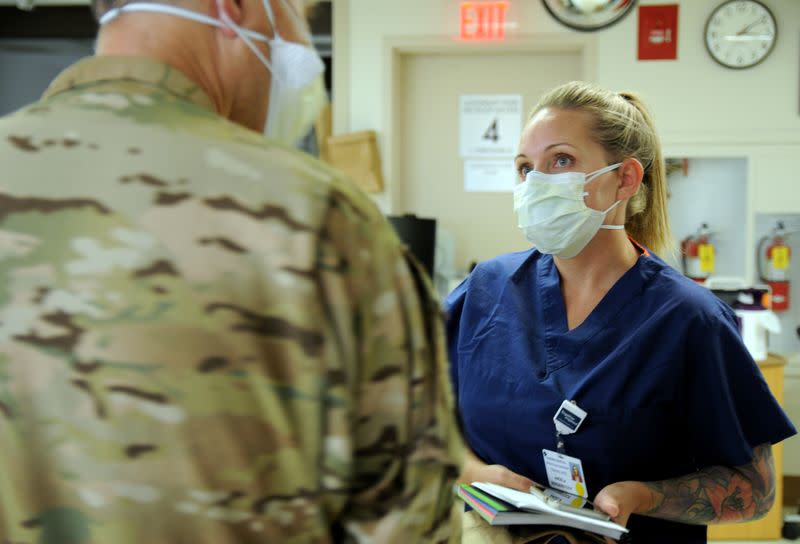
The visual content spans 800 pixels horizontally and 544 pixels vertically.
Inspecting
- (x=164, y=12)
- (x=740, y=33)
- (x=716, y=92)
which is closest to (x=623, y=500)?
(x=164, y=12)

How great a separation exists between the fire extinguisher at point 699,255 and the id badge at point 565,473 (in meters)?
2.71

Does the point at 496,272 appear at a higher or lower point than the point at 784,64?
lower

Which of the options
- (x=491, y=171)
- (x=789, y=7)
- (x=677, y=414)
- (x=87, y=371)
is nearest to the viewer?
(x=87, y=371)

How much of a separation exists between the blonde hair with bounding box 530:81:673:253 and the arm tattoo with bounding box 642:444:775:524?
0.49 meters

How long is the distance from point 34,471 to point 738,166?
391 cm

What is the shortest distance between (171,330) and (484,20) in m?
3.59

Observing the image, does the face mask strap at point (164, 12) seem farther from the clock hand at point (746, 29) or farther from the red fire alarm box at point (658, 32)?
the clock hand at point (746, 29)

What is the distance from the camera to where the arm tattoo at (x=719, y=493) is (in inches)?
48.2

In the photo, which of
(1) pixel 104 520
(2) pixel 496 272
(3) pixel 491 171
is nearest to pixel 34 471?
(1) pixel 104 520

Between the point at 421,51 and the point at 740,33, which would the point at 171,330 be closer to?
the point at 421,51

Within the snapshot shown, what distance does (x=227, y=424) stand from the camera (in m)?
0.60

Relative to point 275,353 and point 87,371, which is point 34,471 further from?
point 275,353

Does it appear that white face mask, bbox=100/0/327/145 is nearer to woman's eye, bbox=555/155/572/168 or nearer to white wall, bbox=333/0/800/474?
woman's eye, bbox=555/155/572/168

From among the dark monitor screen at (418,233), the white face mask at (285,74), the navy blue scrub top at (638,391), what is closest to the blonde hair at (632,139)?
the navy blue scrub top at (638,391)
